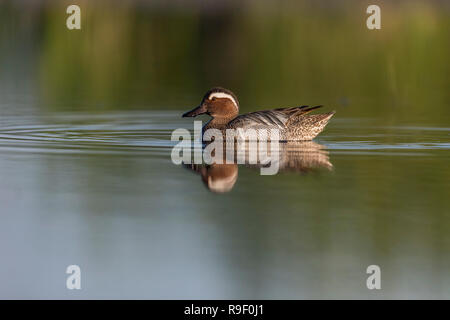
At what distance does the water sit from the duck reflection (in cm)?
8

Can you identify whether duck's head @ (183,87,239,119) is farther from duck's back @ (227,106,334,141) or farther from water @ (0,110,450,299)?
water @ (0,110,450,299)

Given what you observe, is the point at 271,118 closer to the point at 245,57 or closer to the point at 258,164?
the point at 258,164

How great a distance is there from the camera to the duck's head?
1334 cm

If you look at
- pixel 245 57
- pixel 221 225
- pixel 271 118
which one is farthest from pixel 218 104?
pixel 245 57

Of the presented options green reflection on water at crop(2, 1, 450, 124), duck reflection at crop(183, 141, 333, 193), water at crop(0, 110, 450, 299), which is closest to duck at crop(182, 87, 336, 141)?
duck reflection at crop(183, 141, 333, 193)

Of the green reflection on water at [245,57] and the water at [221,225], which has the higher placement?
the green reflection on water at [245,57]

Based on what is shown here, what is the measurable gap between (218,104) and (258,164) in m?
3.08

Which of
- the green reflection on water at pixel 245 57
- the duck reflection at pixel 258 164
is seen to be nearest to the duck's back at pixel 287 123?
the duck reflection at pixel 258 164

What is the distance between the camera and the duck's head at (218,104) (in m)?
13.3

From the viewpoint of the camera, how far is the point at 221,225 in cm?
724

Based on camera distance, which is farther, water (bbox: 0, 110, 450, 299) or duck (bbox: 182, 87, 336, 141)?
duck (bbox: 182, 87, 336, 141)

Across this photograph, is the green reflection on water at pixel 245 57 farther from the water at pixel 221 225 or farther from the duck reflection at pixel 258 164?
the water at pixel 221 225

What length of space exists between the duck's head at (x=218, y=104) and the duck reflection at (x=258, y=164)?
1.25m

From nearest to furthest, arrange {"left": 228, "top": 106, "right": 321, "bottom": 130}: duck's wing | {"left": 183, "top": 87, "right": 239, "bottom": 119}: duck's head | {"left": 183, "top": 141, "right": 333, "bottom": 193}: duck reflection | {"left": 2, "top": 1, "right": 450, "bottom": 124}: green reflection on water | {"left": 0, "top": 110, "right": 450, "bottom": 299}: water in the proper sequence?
1. {"left": 0, "top": 110, "right": 450, "bottom": 299}: water
2. {"left": 183, "top": 141, "right": 333, "bottom": 193}: duck reflection
3. {"left": 228, "top": 106, "right": 321, "bottom": 130}: duck's wing
4. {"left": 183, "top": 87, "right": 239, "bottom": 119}: duck's head
5. {"left": 2, "top": 1, "right": 450, "bottom": 124}: green reflection on water
